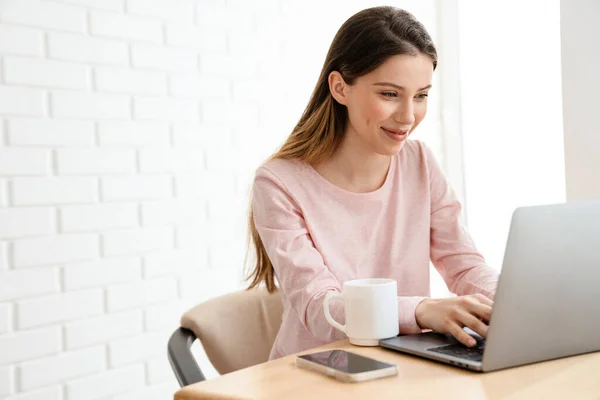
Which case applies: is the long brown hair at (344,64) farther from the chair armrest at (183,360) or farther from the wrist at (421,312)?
the wrist at (421,312)

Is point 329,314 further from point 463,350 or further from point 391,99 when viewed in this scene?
point 391,99

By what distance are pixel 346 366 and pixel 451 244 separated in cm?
78

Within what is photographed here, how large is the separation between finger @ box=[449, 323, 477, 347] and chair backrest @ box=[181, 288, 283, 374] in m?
0.57

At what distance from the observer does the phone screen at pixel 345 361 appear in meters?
1.04

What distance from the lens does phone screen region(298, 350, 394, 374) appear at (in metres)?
1.04

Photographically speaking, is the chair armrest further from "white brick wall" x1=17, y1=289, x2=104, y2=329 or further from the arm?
"white brick wall" x1=17, y1=289, x2=104, y2=329

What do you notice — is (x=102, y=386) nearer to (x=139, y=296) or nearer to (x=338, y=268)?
(x=139, y=296)

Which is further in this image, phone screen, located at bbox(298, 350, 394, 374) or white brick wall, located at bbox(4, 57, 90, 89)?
white brick wall, located at bbox(4, 57, 90, 89)

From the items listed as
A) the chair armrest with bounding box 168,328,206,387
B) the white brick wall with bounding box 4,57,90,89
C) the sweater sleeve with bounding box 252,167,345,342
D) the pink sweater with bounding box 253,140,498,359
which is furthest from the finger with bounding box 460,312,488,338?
the white brick wall with bounding box 4,57,90,89

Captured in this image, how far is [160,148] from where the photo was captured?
240cm

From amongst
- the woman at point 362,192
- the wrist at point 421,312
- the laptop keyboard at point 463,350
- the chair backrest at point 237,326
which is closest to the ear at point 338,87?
the woman at point 362,192

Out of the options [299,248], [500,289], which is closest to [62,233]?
[299,248]

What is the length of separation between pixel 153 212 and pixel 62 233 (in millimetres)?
321

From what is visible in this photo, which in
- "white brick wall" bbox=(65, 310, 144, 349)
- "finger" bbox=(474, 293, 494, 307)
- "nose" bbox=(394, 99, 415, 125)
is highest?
"nose" bbox=(394, 99, 415, 125)
